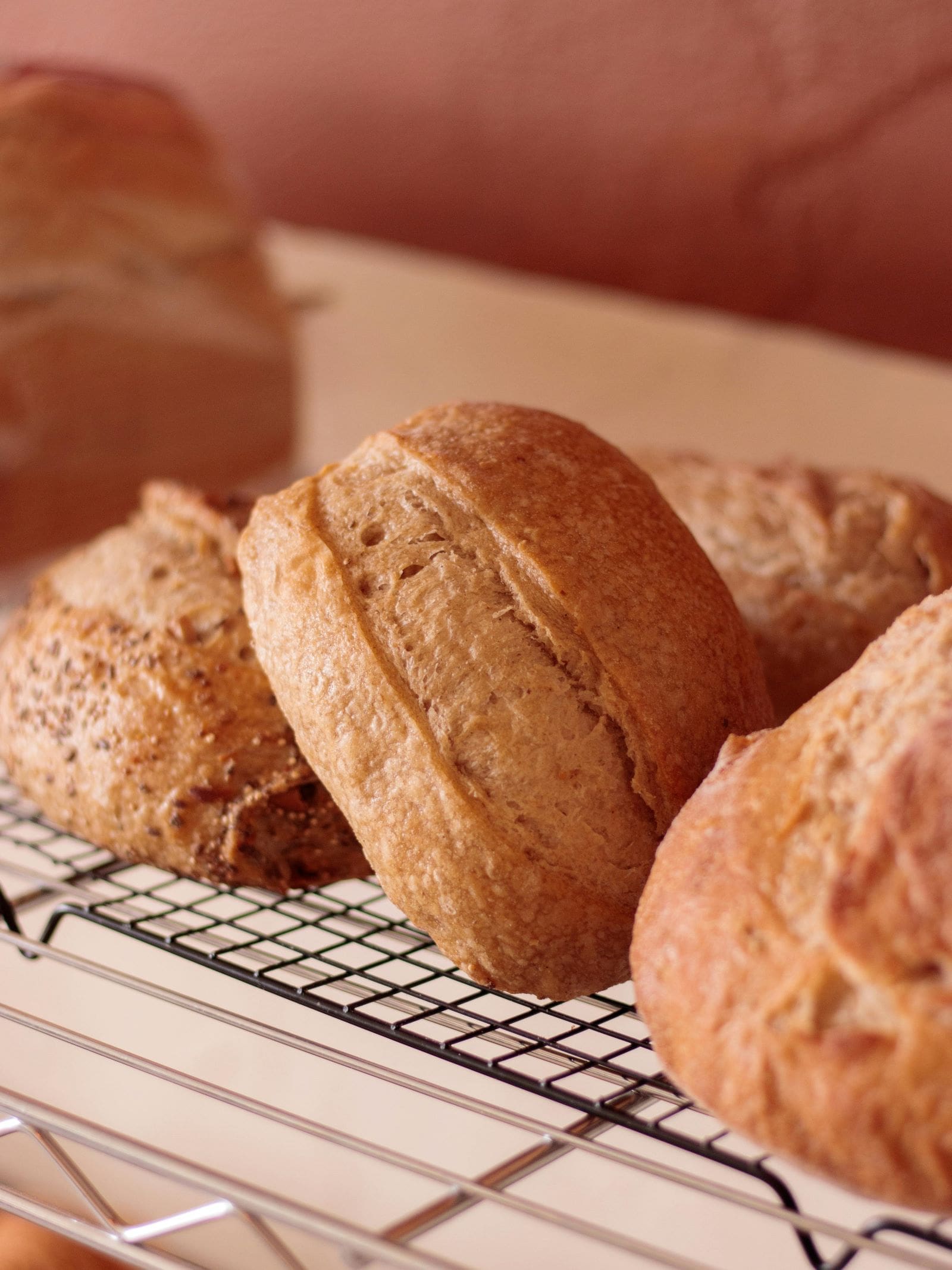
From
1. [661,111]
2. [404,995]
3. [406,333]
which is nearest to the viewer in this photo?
[404,995]

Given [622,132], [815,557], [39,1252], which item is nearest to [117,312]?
[622,132]

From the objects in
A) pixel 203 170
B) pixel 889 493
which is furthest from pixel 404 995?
pixel 203 170

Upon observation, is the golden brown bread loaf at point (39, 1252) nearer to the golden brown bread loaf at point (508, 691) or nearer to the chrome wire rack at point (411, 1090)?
the chrome wire rack at point (411, 1090)

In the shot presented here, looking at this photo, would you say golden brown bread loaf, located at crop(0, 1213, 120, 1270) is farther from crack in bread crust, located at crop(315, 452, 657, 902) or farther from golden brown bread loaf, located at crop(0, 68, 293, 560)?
golden brown bread loaf, located at crop(0, 68, 293, 560)

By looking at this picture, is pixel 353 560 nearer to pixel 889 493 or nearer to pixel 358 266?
pixel 889 493

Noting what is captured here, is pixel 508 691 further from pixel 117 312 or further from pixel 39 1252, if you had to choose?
pixel 117 312

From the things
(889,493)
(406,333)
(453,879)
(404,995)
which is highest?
(406,333)

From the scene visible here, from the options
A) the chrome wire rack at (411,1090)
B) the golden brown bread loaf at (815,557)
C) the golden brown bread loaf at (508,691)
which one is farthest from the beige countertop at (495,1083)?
the golden brown bread loaf at (815,557)
